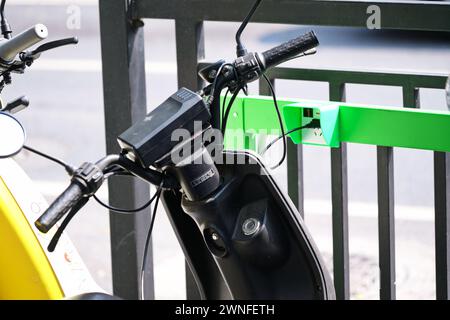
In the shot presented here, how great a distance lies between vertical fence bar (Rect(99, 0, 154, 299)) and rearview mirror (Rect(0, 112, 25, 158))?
1328 mm

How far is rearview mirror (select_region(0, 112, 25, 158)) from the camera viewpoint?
5.36ft

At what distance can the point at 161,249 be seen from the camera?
5031 millimetres

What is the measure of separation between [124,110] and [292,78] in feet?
1.92

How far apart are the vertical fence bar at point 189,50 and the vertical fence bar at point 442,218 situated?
2.72 ft

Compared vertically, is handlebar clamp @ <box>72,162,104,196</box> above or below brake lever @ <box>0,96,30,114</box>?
below

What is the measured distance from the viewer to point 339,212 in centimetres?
286

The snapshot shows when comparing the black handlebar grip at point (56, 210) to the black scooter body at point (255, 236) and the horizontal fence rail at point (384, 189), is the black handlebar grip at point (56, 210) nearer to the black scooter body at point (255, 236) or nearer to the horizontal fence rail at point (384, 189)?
the black scooter body at point (255, 236)

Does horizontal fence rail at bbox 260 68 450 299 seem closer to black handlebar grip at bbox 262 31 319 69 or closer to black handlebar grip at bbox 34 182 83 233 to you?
black handlebar grip at bbox 262 31 319 69

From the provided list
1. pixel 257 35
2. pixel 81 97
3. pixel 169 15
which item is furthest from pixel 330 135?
pixel 257 35

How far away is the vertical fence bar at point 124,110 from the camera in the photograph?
9.97 ft

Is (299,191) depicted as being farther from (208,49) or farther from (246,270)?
(208,49)

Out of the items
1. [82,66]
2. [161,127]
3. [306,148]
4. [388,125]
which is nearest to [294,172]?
[388,125]

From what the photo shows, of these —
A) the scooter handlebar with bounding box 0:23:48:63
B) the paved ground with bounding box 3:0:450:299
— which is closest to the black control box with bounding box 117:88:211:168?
the scooter handlebar with bounding box 0:23:48:63

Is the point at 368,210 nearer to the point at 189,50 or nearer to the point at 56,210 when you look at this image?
the point at 189,50
